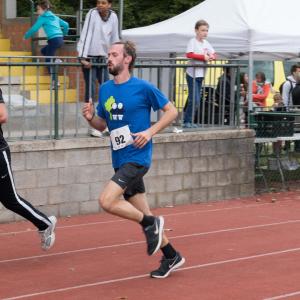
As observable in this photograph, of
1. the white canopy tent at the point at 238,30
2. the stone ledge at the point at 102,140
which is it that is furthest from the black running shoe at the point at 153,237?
the white canopy tent at the point at 238,30

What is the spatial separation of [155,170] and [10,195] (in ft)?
14.1

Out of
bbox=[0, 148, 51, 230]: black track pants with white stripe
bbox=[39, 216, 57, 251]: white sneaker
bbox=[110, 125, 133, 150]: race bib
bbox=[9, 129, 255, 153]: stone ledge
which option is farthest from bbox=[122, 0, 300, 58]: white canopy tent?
bbox=[110, 125, 133, 150]: race bib

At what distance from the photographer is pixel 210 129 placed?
13.7 m

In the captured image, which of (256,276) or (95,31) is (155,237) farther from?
(95,31)

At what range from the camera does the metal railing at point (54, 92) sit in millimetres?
11562

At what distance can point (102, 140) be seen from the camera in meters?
12.1

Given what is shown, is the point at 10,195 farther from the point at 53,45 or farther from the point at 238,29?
the point at 238,29

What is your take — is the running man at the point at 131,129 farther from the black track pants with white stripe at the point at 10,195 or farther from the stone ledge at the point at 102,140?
the stone ledge at the point at 102,140

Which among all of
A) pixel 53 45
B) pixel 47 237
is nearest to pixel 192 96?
pixel 53 45

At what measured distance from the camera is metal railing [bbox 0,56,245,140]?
11.6 metres

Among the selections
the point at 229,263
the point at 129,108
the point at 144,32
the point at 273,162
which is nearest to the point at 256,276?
the point at 229,263

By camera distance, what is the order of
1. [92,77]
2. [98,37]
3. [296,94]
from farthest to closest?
[296,94] < [98,37] < [92,77]

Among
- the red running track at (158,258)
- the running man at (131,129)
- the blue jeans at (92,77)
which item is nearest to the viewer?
the red running track at (158,258)

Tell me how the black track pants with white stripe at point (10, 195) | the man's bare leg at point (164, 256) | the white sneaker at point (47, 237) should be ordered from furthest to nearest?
the white sneaker at point (47, 237) → the black track pants with white stripe at point (10, 195) → the man's bare leg at point (164, 256)
